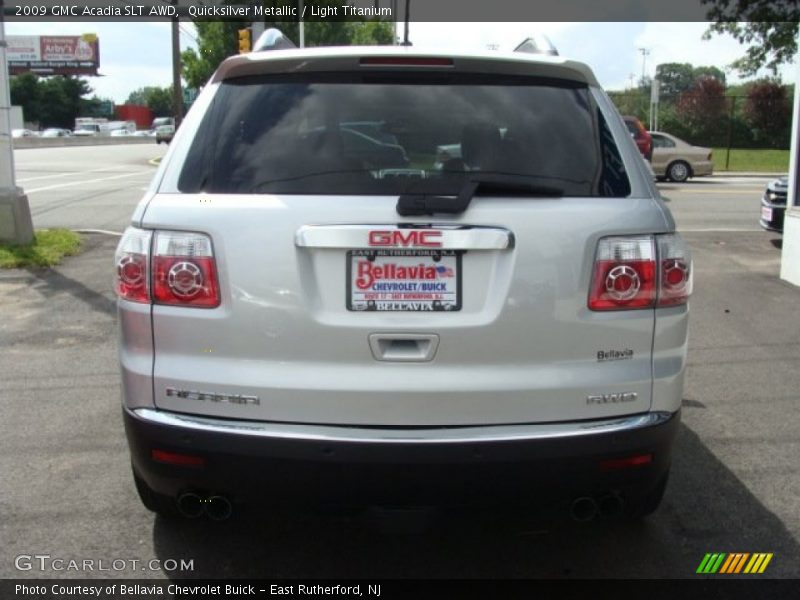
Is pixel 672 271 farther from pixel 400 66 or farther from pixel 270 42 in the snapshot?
pixel 270 42

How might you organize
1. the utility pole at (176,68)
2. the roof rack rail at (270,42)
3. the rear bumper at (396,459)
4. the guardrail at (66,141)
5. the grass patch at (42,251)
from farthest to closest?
1. the guardrail at (66,141)
2. the utility pole at (176,68)
3. the grass patch at (42,251)
4. the roof rack rail at (270,42)
5. the rear bumper at (396,459)

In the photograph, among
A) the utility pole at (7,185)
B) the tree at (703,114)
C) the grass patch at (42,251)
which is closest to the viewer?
the grass patch at (42,251)

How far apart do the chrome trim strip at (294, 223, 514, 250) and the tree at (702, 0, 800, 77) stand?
19305 millimetres

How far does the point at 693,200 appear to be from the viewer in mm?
18812

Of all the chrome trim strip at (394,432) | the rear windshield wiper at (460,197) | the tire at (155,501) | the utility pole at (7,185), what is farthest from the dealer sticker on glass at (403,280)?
the utility pole at (7,185)

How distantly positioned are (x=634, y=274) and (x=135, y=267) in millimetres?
1623

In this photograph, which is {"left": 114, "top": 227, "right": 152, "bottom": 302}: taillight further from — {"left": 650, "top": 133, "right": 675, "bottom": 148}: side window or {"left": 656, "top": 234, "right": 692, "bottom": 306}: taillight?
{"left": 650, "top": 133, "right": 675, "bottom": 148}: side window

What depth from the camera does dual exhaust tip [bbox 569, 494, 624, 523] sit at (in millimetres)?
2951

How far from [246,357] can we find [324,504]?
1.76 ft

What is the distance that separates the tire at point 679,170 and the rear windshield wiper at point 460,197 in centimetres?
2298

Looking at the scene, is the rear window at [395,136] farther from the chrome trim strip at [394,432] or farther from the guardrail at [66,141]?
the guardrail at [66,141]

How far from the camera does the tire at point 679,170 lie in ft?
80.2

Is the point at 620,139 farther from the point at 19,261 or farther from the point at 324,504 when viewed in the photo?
the point at 19,261

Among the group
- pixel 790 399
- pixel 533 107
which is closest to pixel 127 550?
pixel 533 107
